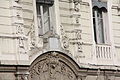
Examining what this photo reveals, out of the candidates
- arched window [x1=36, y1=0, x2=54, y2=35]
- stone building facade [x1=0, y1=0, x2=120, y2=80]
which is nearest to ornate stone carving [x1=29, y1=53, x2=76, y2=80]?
stone building facade [x1=0, y1=0, x2=120, y2=80]

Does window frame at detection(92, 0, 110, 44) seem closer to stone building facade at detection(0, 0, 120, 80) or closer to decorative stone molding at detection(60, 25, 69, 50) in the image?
stone building facade at detection(0, 0, 120, 80)

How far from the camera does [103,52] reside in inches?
717

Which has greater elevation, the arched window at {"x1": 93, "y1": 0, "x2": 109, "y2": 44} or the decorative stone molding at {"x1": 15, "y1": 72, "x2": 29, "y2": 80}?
the arched window at {"x1": 93, "y1": 0, "x2": 109, "y2": 44}

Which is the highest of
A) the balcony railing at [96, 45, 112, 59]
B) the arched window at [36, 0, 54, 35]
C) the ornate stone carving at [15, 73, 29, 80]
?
the arched window at [36, 0, 54, 35]

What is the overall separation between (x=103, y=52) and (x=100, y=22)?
1.38 metres

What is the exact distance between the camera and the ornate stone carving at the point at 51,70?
15828mm

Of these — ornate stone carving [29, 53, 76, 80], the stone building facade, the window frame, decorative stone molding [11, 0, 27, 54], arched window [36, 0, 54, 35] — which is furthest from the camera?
the window frame

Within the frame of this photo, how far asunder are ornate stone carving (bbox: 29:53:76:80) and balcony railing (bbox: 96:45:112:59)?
1774 millimetres

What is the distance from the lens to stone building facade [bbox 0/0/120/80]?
1545 centimetres

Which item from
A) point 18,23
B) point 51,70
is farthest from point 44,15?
point 51,70

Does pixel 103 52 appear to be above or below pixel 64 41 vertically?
below

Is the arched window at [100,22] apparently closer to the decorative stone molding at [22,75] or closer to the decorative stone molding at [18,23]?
the decorative stone molding at [18,23]

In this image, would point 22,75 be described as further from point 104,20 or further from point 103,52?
point 104,20

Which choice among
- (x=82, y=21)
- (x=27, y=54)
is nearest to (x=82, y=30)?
(x=82, y=21)
